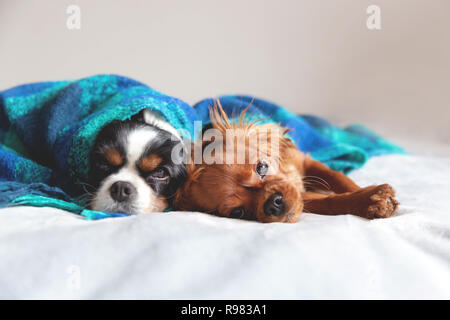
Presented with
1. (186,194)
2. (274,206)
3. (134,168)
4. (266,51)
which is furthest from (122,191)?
(266,51)

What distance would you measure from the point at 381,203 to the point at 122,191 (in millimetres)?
811

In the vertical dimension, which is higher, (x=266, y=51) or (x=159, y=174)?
(x=266, y=51)

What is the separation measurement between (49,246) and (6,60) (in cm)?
276

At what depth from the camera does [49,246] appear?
0.79 meters

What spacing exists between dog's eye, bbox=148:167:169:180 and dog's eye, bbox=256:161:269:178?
1.07 feet

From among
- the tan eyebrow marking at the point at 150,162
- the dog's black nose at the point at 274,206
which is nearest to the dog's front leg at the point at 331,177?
the dog's black nose at the point at 274,206

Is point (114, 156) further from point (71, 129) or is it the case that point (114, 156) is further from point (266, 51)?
point (266, 51)

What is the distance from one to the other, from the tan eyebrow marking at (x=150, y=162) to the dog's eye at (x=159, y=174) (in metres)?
0.02

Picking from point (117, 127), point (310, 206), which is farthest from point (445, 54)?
point (117, 127)

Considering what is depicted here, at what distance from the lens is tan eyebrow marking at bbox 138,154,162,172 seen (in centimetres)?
131

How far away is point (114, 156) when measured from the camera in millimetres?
1314

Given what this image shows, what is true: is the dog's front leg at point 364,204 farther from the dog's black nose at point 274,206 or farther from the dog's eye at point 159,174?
the dog's eye at point 159,174
